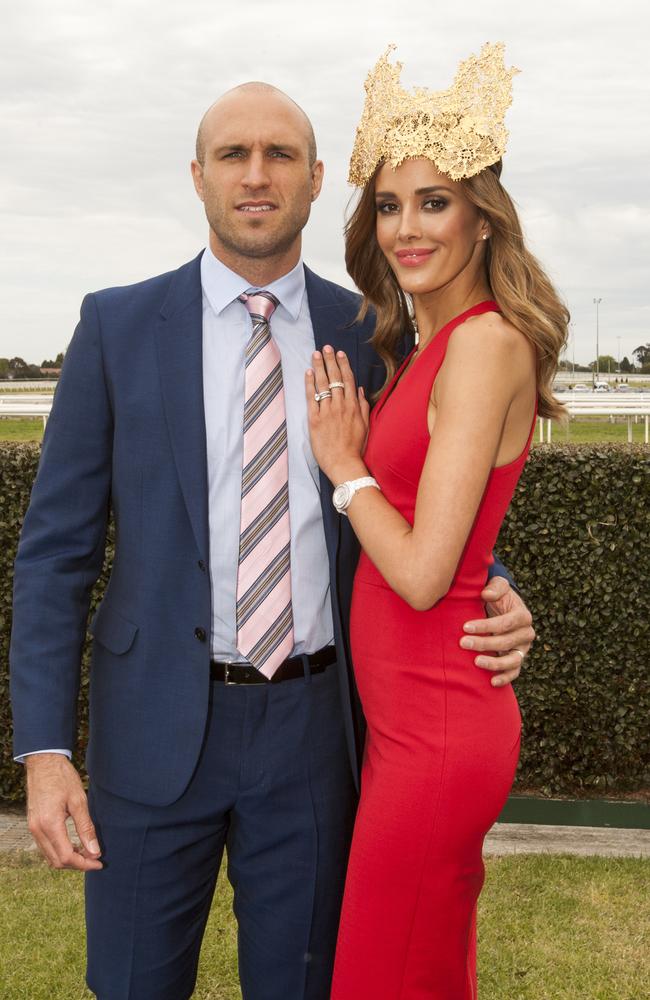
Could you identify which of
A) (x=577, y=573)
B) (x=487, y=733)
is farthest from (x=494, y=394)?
(x=577, y=573)

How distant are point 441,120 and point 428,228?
10.1 inches

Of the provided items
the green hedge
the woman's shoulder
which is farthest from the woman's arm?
the green hedge

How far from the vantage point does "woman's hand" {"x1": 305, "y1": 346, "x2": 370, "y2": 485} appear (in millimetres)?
2541

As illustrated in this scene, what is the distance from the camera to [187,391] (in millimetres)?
2576

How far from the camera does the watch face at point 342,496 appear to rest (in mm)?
2480

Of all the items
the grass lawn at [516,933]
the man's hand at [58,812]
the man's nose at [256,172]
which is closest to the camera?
the man's hand at [58,812]

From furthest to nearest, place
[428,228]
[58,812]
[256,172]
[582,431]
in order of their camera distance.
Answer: [582,431], [256,172], [428,228], [58,812]

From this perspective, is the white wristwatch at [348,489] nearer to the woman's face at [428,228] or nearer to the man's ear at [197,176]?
the woman's face at [428,228]

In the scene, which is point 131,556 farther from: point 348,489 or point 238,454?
point 348,489

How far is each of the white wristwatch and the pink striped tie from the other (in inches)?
7.0

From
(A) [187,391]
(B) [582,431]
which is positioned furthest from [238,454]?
(B) [582,431]

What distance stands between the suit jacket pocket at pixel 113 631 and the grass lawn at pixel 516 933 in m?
2.13

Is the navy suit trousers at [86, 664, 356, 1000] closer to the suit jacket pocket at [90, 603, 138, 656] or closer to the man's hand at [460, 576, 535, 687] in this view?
the suit jacket pocket at [90, 603, 138, 656]

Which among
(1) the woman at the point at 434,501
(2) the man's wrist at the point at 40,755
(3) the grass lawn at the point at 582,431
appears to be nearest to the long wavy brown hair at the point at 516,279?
(1) the woman at the point at 434,501
